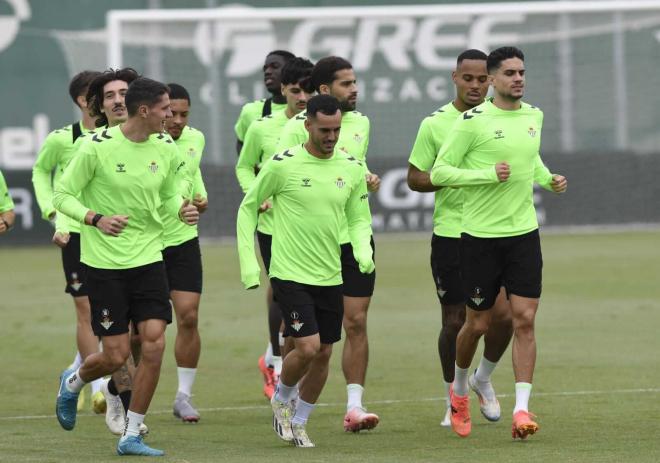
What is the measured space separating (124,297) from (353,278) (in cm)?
194

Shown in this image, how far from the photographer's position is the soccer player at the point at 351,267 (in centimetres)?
1084

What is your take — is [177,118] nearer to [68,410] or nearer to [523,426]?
[68,410]

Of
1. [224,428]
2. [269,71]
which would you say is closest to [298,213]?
[224,428]

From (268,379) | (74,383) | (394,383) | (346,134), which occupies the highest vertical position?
(346,134)

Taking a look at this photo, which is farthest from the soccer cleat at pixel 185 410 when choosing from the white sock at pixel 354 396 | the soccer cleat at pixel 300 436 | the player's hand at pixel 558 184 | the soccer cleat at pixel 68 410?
the player's hand at pixel 558 184

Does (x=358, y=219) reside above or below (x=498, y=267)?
above

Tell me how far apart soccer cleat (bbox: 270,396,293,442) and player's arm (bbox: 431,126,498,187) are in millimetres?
1773

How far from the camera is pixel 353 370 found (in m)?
11.0

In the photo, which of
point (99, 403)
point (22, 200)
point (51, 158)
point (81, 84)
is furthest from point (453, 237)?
point (22, 200)

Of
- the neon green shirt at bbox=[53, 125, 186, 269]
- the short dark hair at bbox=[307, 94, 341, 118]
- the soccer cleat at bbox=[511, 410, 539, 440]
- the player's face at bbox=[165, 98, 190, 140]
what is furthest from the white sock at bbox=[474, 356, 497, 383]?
the player's face at bbox=[165, 98, 190, 140]

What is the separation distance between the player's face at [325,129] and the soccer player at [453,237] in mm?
1283

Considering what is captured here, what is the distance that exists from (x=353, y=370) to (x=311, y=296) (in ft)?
3.71

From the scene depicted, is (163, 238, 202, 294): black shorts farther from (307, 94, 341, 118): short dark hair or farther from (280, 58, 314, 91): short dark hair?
(307, 94, 341, 118): short dark hair

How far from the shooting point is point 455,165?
34.8 ft
